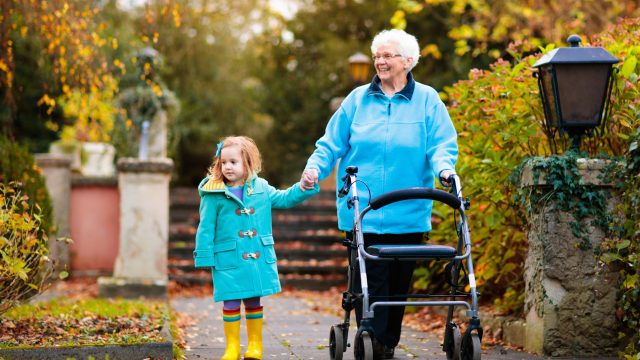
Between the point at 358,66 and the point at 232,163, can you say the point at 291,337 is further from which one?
the point at 358,66

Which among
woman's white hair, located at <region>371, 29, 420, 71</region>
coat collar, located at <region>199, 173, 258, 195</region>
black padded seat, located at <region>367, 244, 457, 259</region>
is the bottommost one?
black padded seat, located at <region>367, 244, 457, 259</region>

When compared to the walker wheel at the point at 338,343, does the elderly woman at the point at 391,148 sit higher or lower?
higher

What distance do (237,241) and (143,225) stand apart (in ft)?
16.7

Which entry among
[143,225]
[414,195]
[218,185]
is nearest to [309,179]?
[218,185]

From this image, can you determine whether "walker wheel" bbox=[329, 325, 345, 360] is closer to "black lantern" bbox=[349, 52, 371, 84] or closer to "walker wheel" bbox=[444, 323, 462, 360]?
"walker wheel" bbox=[444, 323, 462, 360]

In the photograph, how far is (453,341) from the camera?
15.5 feet

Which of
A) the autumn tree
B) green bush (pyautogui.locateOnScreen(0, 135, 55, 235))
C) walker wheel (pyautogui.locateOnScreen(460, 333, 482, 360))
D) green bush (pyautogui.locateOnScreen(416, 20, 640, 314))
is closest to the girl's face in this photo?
walker wheel (pyautogui.locateOnScreen(460, 333, 482, 360))

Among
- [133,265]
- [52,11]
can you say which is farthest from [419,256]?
[133,265]

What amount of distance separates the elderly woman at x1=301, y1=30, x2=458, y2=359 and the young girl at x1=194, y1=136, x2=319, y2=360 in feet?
1.09

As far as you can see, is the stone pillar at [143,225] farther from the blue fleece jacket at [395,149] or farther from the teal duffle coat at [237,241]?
the blue fleece jacket at [395,149]

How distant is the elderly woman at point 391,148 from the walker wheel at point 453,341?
442 mm

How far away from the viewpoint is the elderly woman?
509cm

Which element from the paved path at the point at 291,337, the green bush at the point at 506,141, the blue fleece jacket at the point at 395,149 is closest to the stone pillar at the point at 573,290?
the paved path at the point at 291,337

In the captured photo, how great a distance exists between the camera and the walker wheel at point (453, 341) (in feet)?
15.1
